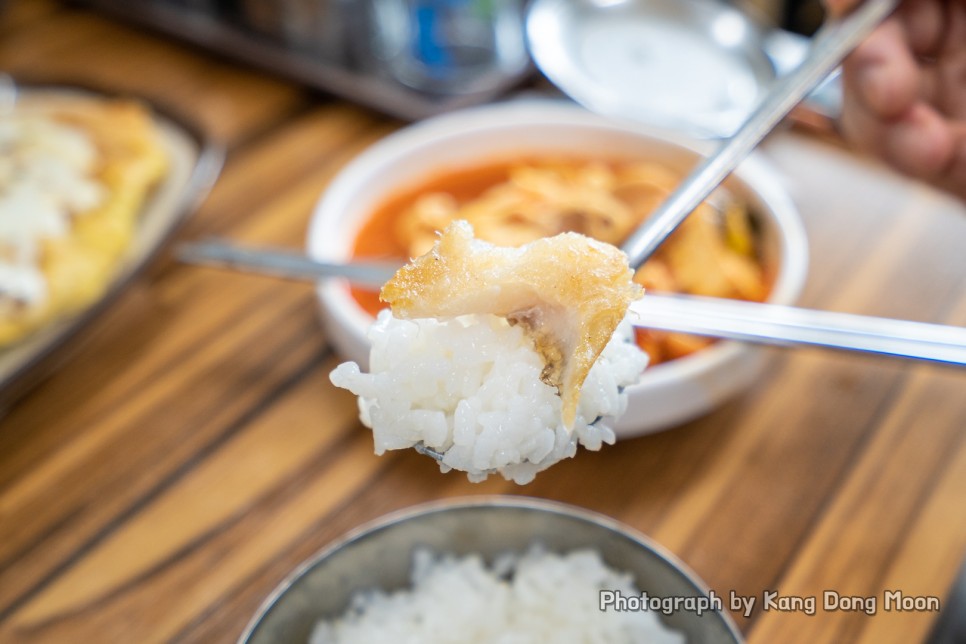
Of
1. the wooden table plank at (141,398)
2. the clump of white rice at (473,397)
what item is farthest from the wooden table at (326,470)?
the clump of white rice at (473,397)

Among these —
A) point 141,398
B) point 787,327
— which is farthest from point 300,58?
point 787,327

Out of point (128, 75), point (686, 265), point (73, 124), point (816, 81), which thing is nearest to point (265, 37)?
point (128, 75)

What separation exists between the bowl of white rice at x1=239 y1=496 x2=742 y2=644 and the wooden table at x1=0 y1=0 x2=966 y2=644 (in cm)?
19

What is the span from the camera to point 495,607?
758mm

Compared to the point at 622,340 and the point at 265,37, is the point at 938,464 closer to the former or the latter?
the point at 622,340

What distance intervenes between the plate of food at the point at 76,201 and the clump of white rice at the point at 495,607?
0.53 m

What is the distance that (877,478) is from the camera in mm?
980

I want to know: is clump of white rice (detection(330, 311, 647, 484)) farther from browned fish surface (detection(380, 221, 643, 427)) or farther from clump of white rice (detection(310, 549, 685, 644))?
clump of white rice (detection(310, 549, 685, 644))

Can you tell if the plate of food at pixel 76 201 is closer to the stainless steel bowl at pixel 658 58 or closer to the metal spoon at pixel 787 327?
the metal spoon at pixel 787 327

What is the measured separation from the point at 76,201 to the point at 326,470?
1.85 feet

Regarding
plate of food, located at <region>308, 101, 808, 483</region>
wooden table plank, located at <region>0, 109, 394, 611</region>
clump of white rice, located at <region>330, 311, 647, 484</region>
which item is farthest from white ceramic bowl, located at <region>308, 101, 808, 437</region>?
clump of white rice, located at <region>330, 311, 647, 484</region>

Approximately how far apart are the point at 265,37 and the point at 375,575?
4.41ft

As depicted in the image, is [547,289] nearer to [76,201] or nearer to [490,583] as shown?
[490,583]

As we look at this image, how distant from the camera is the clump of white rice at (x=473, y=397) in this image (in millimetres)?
602
